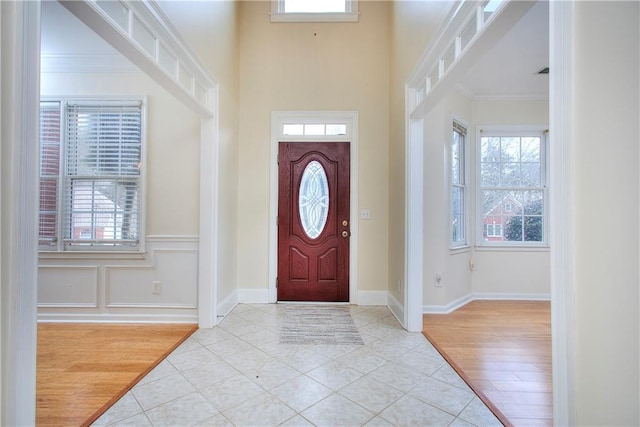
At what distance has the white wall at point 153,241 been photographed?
118 inches

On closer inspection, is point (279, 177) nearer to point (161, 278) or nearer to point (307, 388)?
point (161, 278)

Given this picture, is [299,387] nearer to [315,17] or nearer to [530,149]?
[315,17]

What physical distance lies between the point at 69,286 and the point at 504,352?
13.2ft

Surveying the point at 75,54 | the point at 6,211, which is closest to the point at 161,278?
the point at 6,211

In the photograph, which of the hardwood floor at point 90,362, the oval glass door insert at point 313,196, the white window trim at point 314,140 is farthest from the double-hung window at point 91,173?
the oval glass door insert at point 313,196

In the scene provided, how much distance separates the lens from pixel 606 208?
0.99 meters

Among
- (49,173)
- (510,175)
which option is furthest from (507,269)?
(49,173)

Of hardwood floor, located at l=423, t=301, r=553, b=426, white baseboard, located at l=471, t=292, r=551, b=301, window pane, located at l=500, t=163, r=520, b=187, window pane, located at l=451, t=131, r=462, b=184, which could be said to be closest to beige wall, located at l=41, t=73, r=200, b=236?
hardwood floor, located at l=423, t=301, r=553, b=426

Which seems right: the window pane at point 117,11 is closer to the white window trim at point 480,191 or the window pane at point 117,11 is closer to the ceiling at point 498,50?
the ceiling at point 498,50

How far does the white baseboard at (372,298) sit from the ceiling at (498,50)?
255cm

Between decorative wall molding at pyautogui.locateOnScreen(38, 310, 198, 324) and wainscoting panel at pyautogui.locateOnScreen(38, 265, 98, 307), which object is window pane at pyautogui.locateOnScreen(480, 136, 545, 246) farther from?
wainscoting panel at pyautogui.locateOnScreen(38, 265, 98, 307)

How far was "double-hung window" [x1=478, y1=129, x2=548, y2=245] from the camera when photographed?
4.01 meters

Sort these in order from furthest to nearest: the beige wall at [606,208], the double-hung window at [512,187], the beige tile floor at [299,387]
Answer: the double-hung window at [512,187], the beige tile floor at [299,387], the beige wall at [606,208]

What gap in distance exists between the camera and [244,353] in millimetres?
2338
